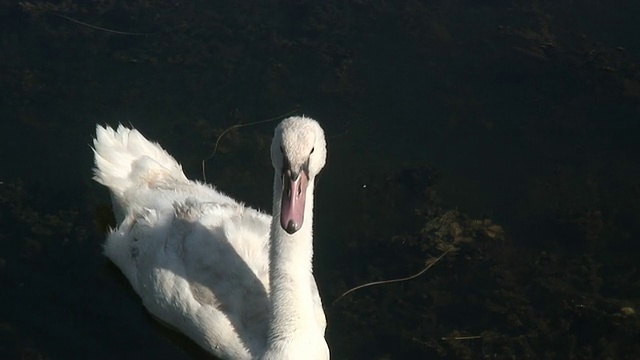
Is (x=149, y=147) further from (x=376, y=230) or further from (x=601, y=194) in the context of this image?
(x=601, y=194)

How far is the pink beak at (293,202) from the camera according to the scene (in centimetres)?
705

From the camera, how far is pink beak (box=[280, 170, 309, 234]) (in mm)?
7047

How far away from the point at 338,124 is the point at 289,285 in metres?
3.45

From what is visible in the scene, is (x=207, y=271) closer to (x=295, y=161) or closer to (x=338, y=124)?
(x=295, y=161)

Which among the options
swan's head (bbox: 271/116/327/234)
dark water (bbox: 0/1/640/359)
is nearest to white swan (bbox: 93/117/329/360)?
swan's head (bbox: 271/116/327/234)

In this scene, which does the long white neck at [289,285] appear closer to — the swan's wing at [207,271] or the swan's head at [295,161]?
the swan's wing at [207,271]

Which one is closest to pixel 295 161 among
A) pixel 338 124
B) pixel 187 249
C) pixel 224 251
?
pixel 224 251

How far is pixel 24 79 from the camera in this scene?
36.9ft

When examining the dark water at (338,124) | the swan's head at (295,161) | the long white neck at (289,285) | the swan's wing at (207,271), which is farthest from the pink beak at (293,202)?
the dark water at (338,124)

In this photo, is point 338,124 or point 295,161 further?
point 338,124

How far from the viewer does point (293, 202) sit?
7055 millimetres

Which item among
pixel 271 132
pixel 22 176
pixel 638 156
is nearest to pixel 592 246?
pixel 638 156

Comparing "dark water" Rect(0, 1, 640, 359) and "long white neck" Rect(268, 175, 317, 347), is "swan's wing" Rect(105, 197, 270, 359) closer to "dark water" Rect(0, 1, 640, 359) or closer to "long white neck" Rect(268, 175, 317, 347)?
"long white neck" Rect(268, 175, 317, 347)

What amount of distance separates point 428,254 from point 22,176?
13.7 ft
